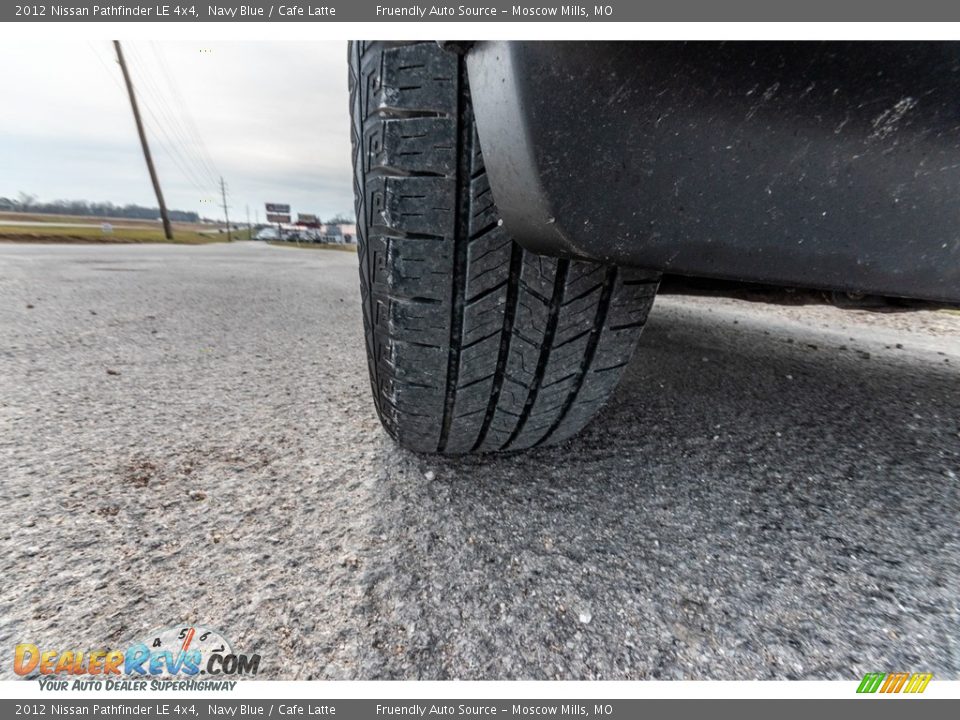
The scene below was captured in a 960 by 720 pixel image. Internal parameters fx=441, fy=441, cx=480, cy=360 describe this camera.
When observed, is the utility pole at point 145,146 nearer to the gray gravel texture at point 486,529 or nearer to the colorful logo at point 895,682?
the gray gravel texture at point 486,529

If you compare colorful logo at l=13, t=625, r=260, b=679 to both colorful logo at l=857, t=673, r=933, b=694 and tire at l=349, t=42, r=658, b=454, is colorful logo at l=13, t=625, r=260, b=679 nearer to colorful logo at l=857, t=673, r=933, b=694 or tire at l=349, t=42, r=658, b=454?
tire at l=349, t=42, r=658, b=454

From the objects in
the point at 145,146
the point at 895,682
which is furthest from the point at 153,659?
the point at 145,146

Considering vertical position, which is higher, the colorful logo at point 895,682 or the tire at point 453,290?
the tire at point 453,290

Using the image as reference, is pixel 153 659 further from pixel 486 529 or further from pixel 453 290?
pixel 453 290

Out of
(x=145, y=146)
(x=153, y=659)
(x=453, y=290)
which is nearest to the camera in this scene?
(x=153, y=659)

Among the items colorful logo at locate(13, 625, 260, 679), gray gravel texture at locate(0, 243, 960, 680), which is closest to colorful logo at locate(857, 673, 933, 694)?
gray gravel texture at locate(0, 243, 960, 680)

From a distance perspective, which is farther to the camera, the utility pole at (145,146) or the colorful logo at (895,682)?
the utility pole at (145,146)

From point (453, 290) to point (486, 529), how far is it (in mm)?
340

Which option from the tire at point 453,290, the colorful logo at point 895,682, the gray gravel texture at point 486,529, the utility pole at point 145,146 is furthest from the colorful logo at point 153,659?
the utility pole at point 145,146

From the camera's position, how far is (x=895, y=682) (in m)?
0.45

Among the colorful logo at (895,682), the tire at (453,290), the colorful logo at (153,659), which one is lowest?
the colorful logo at (153,659)

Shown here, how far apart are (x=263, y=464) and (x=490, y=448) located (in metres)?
0.40

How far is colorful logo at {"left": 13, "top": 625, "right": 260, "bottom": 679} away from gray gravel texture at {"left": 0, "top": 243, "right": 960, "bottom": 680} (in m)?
0.01

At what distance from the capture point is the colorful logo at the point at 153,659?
43 centimetres
